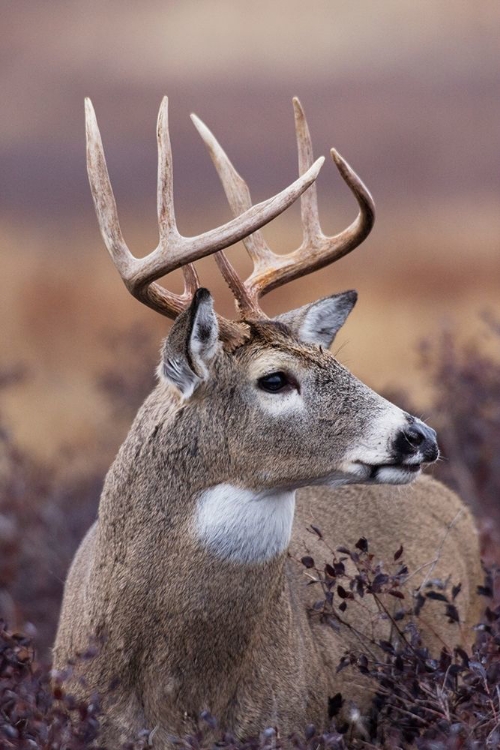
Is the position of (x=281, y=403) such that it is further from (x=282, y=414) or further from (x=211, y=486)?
(x=211, y=486)

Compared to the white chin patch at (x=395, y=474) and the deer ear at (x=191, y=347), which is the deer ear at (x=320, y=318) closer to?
the deer ear at (x=191, y=347)

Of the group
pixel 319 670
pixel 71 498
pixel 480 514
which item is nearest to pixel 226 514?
pixel 319 670

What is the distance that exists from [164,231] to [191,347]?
1.68ft

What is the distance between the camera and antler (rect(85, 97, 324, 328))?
4773mm

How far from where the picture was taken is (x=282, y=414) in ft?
15.8

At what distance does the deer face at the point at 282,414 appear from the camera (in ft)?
15.5

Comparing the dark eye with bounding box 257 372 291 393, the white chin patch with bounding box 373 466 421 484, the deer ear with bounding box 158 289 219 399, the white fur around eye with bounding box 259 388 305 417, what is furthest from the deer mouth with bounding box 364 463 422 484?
the deer ear with bounding box 158 289 219 399

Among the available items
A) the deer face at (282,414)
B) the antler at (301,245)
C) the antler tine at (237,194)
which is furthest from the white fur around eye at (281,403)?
the antler tine at (237,194)

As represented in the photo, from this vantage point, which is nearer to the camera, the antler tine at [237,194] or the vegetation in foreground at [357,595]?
the vegetation in foreground at [357,595]

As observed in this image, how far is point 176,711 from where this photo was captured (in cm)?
484

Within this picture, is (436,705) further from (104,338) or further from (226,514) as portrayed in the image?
(104,338)

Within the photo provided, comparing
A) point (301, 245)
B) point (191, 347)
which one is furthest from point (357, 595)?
point (191, 347)

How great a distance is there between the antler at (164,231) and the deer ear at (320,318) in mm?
445

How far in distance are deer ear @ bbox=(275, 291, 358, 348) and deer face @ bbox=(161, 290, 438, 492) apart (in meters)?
0.40
